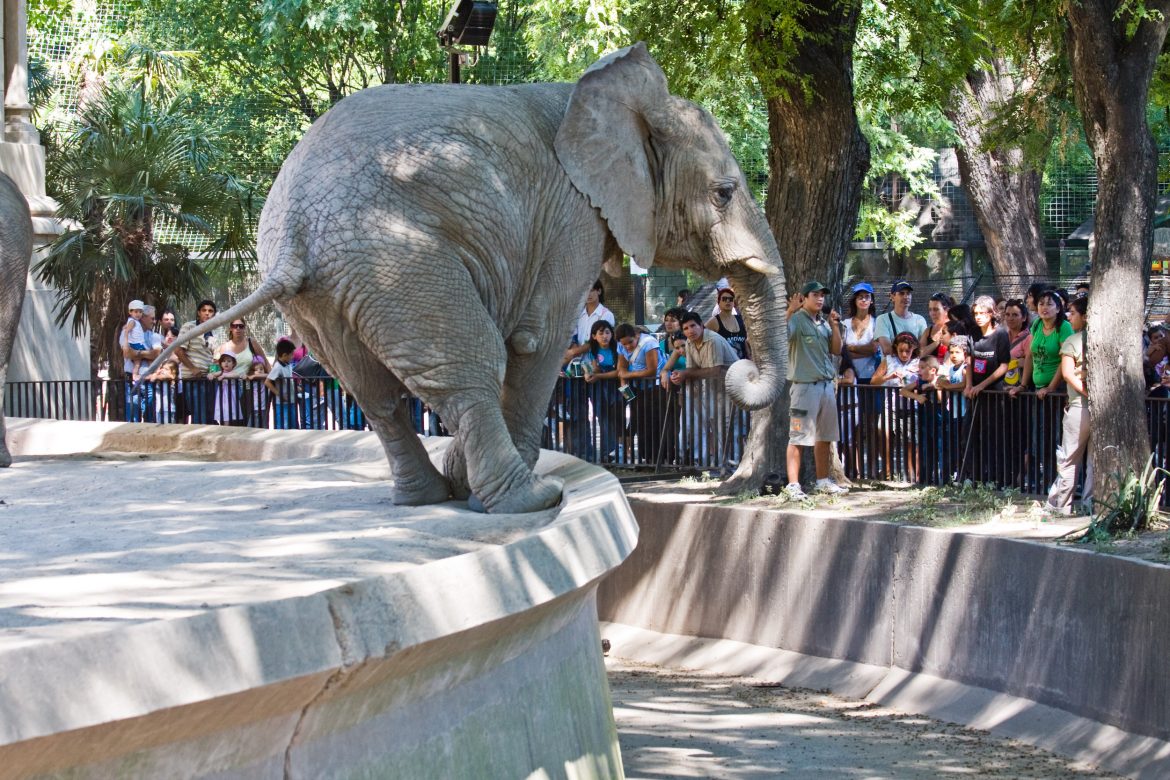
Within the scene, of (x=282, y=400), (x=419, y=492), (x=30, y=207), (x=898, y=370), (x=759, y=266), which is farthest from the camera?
(x=282, y=400)

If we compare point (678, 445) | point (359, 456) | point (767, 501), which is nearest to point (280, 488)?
point (359, 456)

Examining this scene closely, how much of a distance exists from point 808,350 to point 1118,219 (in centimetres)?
273

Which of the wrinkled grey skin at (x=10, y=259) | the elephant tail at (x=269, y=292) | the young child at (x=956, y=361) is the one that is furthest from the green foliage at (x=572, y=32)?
the elephant tail at (x=269, y=292)

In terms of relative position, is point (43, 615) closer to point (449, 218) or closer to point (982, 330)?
point (449, 218)

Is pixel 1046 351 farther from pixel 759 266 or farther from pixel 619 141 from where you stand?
pixel 619 141

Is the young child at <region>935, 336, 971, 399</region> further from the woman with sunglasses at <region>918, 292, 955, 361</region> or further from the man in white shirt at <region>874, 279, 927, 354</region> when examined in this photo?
the man in white shirt at <region>874, 279, 927, 354</region>

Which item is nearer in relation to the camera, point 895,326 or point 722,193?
point 722,193

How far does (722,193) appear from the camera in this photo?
7.62 metres

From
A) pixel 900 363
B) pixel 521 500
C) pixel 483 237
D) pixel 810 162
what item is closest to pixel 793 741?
pixel 521 500

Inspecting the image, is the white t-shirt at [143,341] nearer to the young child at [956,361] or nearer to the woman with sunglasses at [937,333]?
the woman with sunglasses at [937,333]

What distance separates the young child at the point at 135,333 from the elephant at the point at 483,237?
11.0m

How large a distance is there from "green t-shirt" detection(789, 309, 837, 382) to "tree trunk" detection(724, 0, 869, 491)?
471 mm

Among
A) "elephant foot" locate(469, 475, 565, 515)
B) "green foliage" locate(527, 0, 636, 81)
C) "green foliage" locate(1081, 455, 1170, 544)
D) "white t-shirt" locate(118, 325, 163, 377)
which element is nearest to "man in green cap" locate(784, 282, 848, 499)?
"green foliage" locate(1081, 455, 1170, 544)

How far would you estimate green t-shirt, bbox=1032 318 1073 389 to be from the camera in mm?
11867
